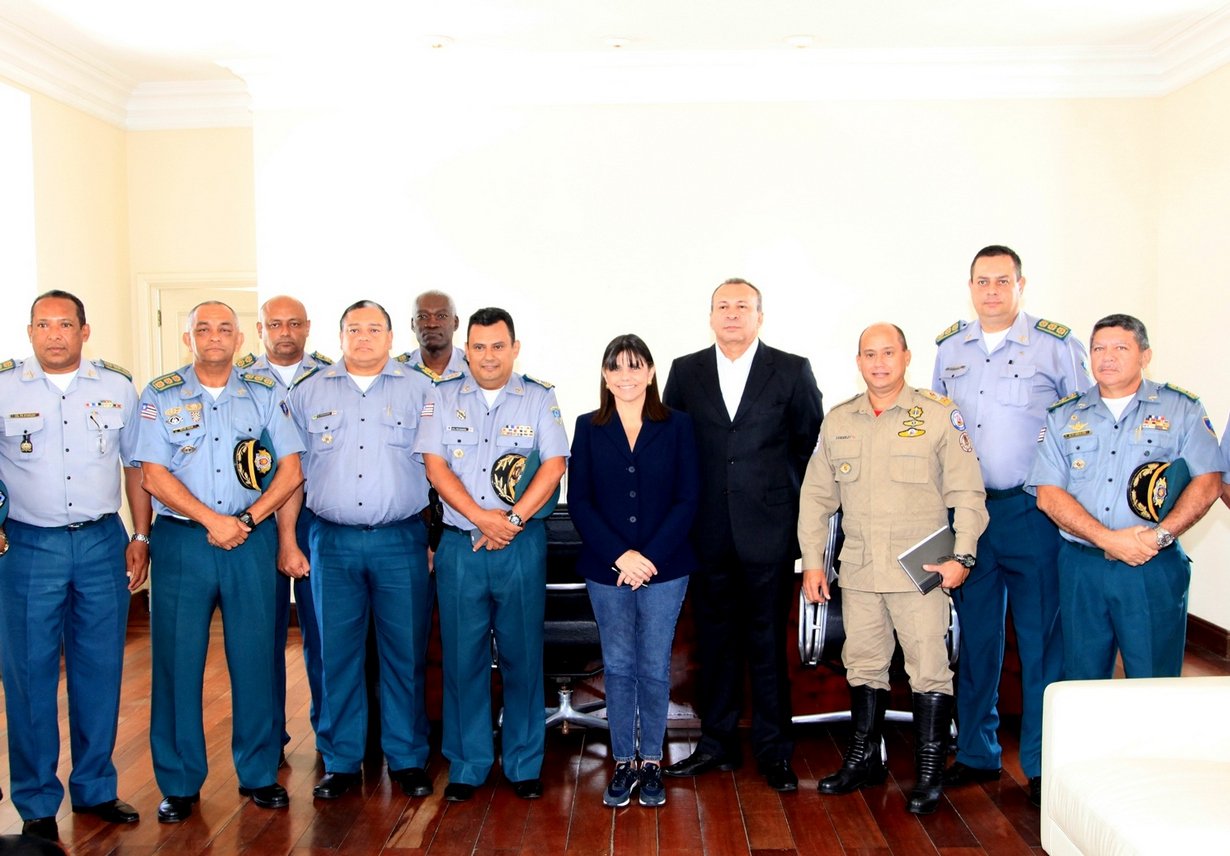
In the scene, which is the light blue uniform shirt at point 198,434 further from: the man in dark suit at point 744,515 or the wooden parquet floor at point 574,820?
the man in dark suit at point 744,515

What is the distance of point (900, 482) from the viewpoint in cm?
362

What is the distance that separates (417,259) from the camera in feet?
21.4

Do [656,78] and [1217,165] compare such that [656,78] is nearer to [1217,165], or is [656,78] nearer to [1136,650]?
[1217,165]

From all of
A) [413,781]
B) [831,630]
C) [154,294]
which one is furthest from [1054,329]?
[154,294]

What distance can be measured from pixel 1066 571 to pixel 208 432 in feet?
9.61

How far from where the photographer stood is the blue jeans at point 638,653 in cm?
367

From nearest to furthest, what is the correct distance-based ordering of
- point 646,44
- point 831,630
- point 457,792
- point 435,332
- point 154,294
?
point 457,792
point 831,630
point 435,332
point 646,44
point 154,294

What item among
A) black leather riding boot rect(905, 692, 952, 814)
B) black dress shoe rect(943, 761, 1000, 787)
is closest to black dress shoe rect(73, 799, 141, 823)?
black leather riding boot rect(905, 692, 952, 814)

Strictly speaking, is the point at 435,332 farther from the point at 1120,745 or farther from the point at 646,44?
the point at 1120,745

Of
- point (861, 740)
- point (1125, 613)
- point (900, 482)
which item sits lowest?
point (861, 740)

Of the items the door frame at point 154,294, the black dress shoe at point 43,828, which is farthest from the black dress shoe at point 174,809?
the door frame at point 154,294

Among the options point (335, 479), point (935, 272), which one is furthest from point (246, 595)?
point (935, 272)

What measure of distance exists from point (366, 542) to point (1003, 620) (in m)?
2.33

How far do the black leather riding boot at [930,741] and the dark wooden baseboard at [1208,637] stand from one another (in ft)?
8.96
